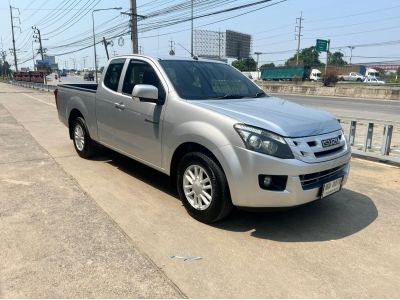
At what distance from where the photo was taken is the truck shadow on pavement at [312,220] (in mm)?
4051

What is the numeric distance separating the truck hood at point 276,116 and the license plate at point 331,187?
0.54 m

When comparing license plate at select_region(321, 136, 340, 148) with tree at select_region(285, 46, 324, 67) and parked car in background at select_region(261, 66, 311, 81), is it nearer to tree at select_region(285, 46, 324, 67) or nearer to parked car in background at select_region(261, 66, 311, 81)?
parked car in background at select_region(261, 66, 311, 81)

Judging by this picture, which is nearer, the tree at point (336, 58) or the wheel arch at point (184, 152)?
the wheel arch at point (184, 152)

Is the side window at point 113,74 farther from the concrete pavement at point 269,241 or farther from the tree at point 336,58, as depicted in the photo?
the tree at point 336,58

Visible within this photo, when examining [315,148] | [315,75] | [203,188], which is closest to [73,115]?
[203,188]

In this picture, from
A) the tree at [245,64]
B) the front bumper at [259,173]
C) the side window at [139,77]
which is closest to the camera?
the front bumper at [259,173]

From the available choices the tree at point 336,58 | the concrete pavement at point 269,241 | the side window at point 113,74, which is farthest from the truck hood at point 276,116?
the tree at point 336,58

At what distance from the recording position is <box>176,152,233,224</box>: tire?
394 cm

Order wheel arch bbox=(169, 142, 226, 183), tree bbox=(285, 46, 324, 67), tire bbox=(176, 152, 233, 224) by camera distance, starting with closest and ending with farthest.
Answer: tire bbox=(176, 152, 233, 224) < wheel arch bbox=(169, 142, 226, 183) < tree bbox=(285, 46, 324, 67)

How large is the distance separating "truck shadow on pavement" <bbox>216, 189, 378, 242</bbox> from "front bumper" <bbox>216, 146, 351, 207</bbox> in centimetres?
30

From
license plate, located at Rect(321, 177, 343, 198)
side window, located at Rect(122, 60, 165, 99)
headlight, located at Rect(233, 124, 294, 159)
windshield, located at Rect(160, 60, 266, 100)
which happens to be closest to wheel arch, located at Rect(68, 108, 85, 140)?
side window, located at Rect(122, 60, 165, 99)

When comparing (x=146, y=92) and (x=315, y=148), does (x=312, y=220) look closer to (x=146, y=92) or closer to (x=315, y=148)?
(x=315, y=148)

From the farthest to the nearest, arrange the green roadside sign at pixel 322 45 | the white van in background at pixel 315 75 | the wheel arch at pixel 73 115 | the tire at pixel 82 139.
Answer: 1. the white van in background at pixel 315 75
2. the green roadside sign at pixel 322 45
3. the wheel arch at pixel 73 115
4. the tire at pixel 82 139

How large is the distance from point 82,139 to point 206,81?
304cm
